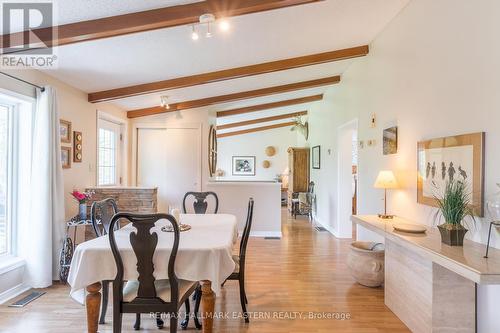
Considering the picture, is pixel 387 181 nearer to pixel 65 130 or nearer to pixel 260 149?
pixel 65 130

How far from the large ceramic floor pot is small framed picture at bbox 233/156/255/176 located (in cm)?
767

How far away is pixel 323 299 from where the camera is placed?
9.73ft

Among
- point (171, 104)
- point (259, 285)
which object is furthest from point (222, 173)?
point (259, 285)

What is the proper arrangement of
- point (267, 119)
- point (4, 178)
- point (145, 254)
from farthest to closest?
1. point (267, 119)
2. point (4, 178)
3. point (145, 254)

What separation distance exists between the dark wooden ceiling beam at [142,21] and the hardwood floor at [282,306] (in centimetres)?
229

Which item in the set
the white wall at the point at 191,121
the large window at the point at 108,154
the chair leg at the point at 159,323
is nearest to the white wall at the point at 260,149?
the white wall at the point at 191,121

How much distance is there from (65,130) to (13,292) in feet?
5.93

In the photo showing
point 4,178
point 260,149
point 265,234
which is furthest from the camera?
point 260,149

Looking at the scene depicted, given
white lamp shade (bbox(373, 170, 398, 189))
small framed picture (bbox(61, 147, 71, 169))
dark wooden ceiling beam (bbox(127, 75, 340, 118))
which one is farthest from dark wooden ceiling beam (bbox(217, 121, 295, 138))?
white lamp shade (bbox(373, 170, 398, 189))

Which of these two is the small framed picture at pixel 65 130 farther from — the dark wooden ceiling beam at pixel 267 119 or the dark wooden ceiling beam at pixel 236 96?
the dark wooden ceiling beam at pixel 267 119

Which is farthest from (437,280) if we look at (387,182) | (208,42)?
(208,42)

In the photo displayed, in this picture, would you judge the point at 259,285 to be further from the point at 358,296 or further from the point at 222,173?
the point at 222,173

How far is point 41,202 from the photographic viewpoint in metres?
3.07

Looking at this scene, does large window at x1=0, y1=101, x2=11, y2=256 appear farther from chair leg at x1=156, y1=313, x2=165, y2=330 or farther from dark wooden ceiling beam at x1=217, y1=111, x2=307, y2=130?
dark wooden ceiling beam at x1=217, y1=111, x2=307, y2=130
